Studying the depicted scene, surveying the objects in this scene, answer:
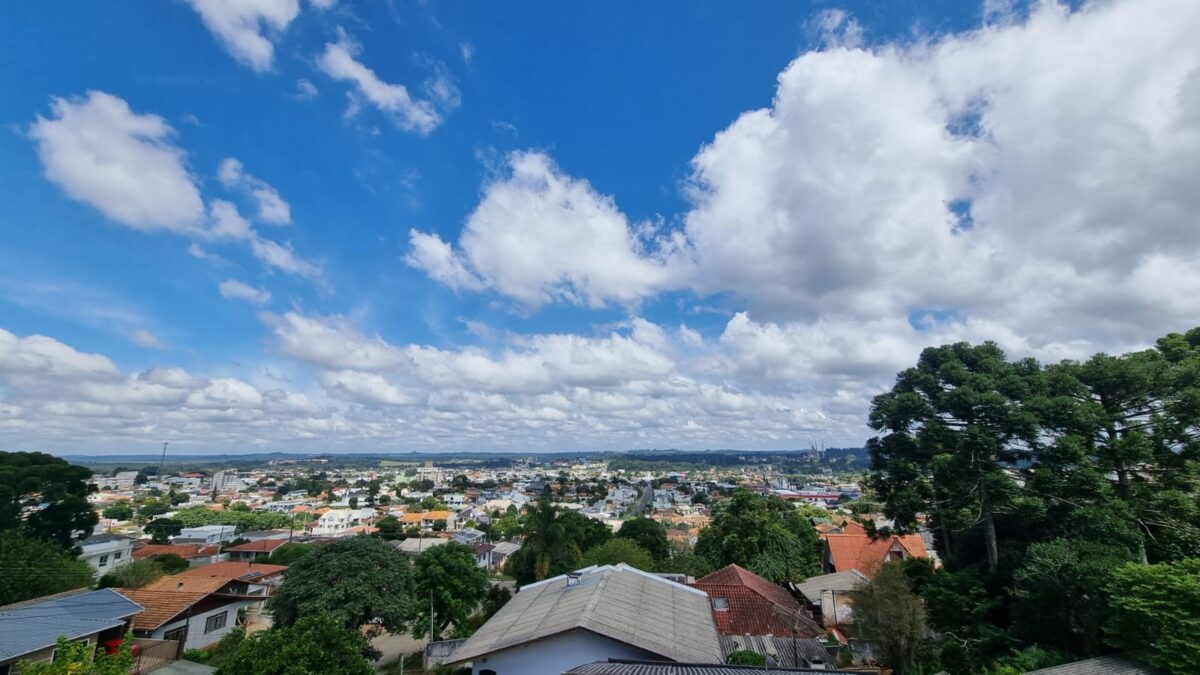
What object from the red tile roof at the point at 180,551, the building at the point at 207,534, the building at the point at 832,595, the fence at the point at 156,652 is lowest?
the building at the point at 207,534

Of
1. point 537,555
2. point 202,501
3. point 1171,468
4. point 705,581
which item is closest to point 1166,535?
point 1171,468

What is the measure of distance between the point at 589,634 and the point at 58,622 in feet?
61.8

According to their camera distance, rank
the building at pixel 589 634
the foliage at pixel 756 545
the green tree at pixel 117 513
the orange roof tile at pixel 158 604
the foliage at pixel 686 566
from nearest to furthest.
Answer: the building at pixel 589 634, the orange roof tile at pixel 158 604, the foliage at pixel 686 566, the foliage at pixel 756 545, the green tree at pixel 117 513

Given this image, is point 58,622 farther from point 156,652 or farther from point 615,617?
point 615,617

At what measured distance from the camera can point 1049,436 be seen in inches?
698

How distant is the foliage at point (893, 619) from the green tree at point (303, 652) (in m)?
16.0

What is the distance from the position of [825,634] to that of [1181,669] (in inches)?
537

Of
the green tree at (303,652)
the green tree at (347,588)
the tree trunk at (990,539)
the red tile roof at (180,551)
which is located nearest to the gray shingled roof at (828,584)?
the tree trunk at (990,539)

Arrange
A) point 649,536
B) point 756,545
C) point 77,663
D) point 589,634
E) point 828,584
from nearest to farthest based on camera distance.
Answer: point 77,663 < point 589,634 < point 828,584 < point 756,545 < point 649,536

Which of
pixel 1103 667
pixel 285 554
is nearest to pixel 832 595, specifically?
pixel 1103 667

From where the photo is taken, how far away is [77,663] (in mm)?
8367

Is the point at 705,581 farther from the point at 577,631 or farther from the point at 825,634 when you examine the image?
the point at 577,631

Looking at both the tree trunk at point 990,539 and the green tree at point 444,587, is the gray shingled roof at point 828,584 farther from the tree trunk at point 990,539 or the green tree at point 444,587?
the green tree at point 444,587

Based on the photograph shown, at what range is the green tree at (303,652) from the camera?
1059cm
